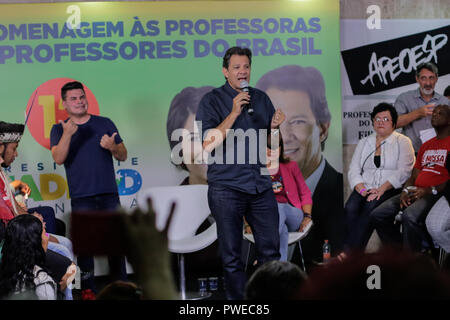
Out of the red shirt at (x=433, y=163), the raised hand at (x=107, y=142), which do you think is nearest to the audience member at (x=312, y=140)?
the red shirt at (x=433, y=163)

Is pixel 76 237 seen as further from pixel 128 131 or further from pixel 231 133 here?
pixel 128 131

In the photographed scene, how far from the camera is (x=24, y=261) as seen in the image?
367 cm

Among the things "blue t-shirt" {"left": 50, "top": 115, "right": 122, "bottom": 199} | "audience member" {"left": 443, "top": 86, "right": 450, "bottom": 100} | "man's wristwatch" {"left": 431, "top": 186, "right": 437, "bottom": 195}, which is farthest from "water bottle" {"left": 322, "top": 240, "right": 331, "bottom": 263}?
"blue t-shirt" {"left": 50, "top": 115, "right": 122, "bottom": 199}

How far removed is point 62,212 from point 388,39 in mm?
3398

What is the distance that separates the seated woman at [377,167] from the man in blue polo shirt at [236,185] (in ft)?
4.43

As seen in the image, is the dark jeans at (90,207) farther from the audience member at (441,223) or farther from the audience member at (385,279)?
the audience member at (385,279)

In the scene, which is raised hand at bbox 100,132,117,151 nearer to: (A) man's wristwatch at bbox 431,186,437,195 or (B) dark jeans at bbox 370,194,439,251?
(B) dark jeans at bbox 370,194,439,251

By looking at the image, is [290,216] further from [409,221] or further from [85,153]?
[85,153]

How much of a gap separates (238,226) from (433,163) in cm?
207

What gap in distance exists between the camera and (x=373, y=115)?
556 centimetres
